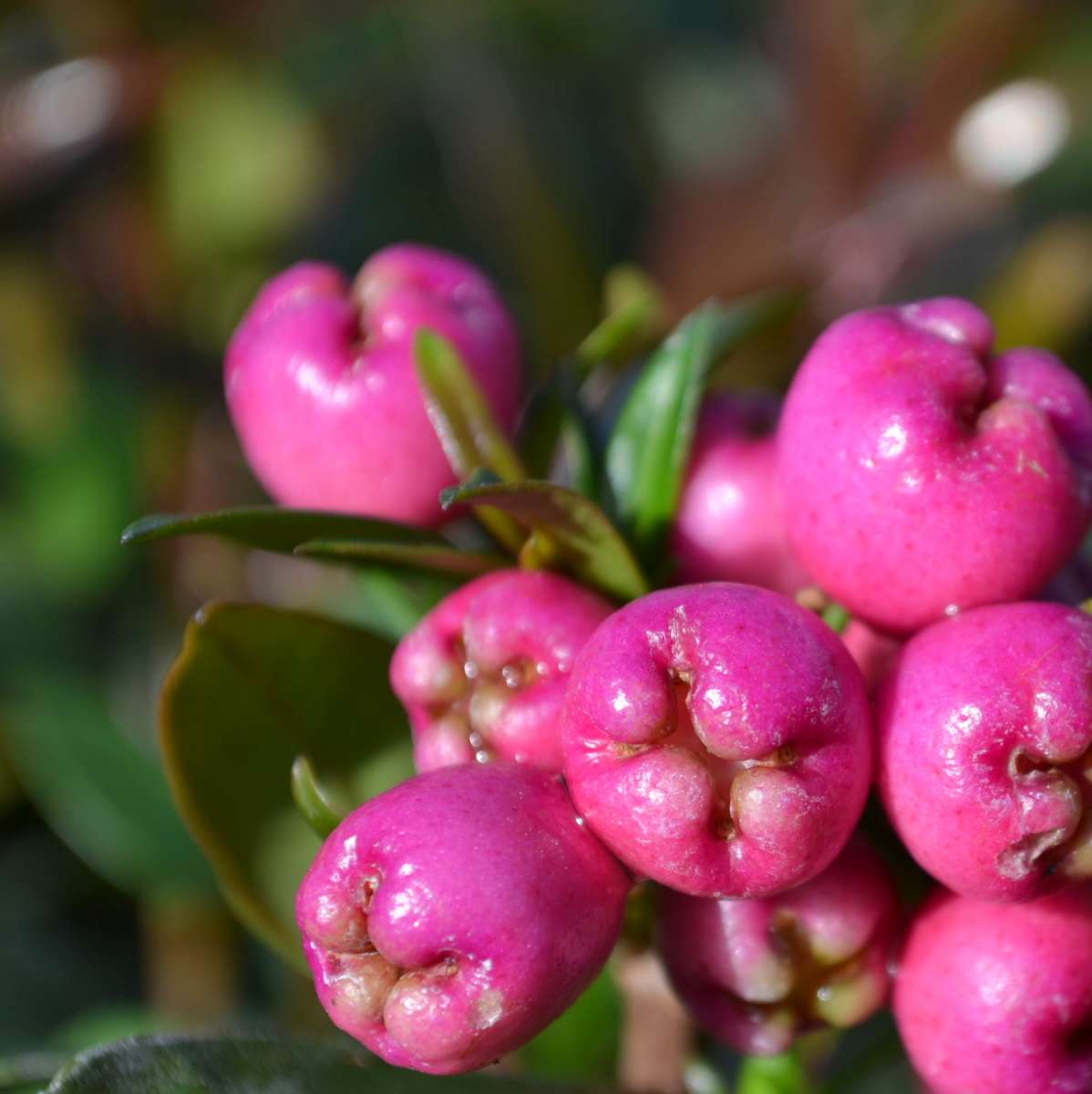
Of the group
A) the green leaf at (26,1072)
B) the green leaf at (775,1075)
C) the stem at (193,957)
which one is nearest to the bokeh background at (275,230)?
the stem at (193,957)

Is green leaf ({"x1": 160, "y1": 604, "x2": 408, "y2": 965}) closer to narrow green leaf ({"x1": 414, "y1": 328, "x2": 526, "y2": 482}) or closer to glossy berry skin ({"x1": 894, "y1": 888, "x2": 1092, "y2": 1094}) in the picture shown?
narrow green leaf ({"x1": 414, "y1": 328, "x2": 526, "y2": 482})

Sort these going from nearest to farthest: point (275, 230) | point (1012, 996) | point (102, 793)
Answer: point (1012, 996)
point (102, 793)
point (275, 230)

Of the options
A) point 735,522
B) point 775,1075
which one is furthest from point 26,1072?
point 735,522

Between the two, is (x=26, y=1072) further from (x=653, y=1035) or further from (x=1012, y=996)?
(x=1012, y=996)

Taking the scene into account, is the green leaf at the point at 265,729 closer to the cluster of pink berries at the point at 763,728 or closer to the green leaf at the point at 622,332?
the cluster of pink berries at the point at 763,728

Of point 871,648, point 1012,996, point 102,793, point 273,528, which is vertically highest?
point 273,528

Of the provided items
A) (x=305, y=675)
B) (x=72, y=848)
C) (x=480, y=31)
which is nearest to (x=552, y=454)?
(x=305, y=675)

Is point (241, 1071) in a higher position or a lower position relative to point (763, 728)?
lower
